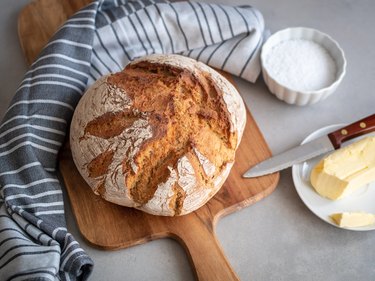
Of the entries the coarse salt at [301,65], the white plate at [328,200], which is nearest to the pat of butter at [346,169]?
the white plate at [328,200]

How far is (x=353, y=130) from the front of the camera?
123 centimetres

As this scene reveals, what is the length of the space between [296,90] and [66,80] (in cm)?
62

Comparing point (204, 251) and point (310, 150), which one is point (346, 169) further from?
point (204, 251)

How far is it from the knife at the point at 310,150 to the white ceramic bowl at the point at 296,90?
0.43 ft

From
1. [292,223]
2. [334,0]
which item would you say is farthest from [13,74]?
[334,0]

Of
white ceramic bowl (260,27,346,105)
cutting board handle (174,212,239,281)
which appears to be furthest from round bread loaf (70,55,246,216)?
white ceramic bowl (260,27,346,105)

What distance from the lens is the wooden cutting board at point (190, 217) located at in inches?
44.6

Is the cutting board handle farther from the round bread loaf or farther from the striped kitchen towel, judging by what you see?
the striped kitchen towel

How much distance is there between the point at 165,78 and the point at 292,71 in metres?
0.39

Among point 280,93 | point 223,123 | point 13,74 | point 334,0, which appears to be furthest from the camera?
point 334,0

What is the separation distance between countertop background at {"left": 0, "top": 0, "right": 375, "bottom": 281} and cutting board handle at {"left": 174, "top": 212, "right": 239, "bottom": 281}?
0.04 meters

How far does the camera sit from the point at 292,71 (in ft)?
4.46

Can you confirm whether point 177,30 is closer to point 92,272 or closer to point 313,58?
point 313,58

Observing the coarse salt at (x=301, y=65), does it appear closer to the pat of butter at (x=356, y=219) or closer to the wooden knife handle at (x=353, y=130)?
the wooden knife handle at (x=353, y=130)
